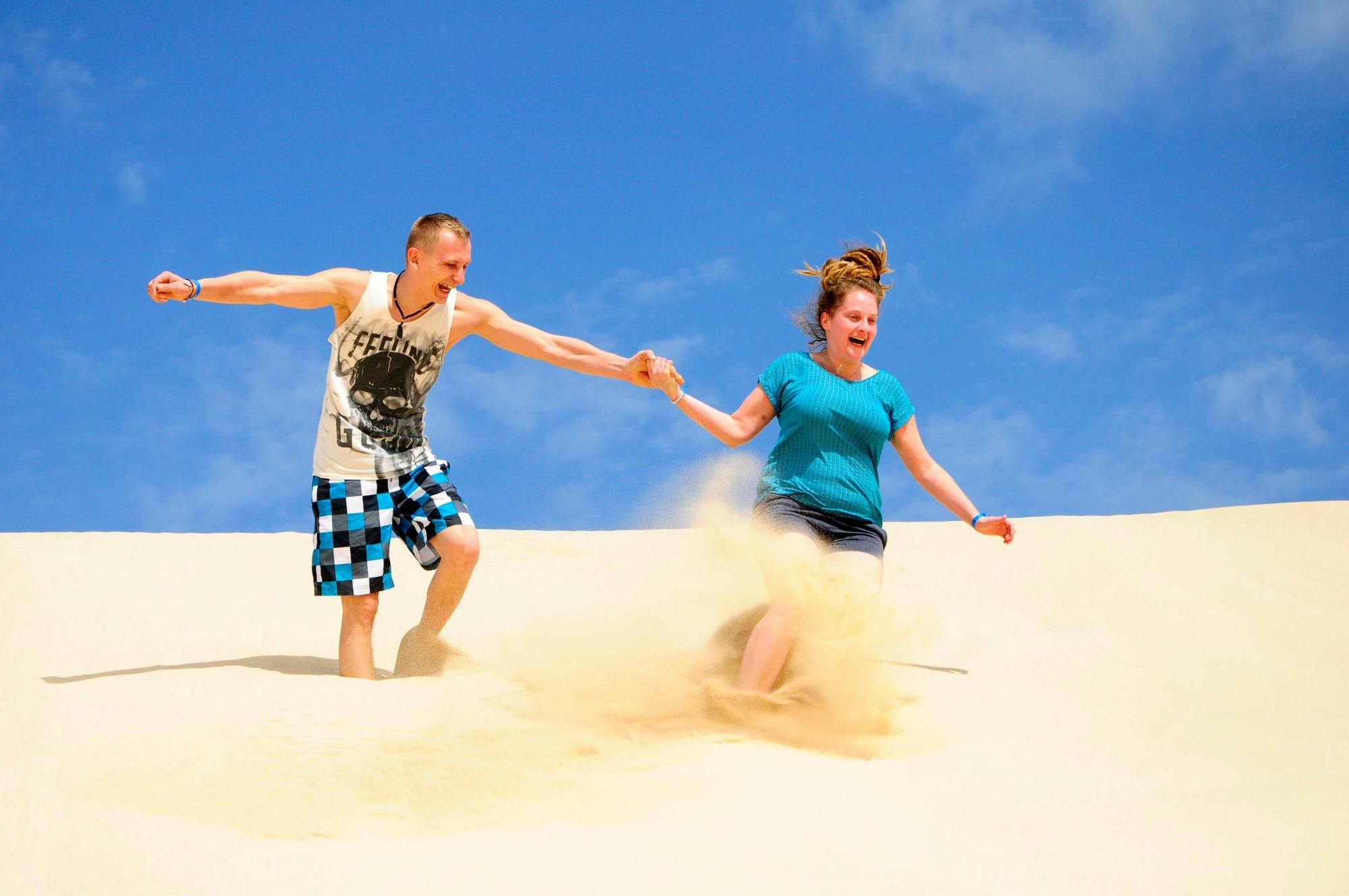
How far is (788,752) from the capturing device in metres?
3.70

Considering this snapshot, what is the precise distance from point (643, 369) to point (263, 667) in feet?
7.03

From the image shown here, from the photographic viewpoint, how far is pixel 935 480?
4.94 meters

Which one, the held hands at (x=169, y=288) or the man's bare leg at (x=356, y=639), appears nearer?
the held hands at (x=169, y=288)

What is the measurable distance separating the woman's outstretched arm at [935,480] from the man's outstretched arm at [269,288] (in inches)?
94.9

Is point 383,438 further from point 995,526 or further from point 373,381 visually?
point 995,526

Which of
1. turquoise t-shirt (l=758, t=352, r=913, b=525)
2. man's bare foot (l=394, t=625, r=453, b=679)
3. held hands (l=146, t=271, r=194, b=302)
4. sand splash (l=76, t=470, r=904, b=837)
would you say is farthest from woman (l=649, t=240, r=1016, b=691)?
held hands (l=146, t=271, r=194, b=302)

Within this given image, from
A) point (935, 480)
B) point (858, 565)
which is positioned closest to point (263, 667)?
point (858, 565)

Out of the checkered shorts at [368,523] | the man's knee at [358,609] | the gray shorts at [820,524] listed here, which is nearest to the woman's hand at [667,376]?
the gray shorts at [820,524]

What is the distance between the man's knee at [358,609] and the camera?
16.0ft

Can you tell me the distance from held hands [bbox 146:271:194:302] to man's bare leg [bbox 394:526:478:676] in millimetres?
1426

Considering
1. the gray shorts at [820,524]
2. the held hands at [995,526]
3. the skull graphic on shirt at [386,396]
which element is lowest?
the gray shorts at [820,524]

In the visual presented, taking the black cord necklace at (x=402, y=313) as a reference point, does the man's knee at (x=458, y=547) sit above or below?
below

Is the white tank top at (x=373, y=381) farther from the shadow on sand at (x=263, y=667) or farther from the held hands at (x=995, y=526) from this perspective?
the held hands at (x=995, y=526)

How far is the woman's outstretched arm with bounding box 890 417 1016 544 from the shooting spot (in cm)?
485
